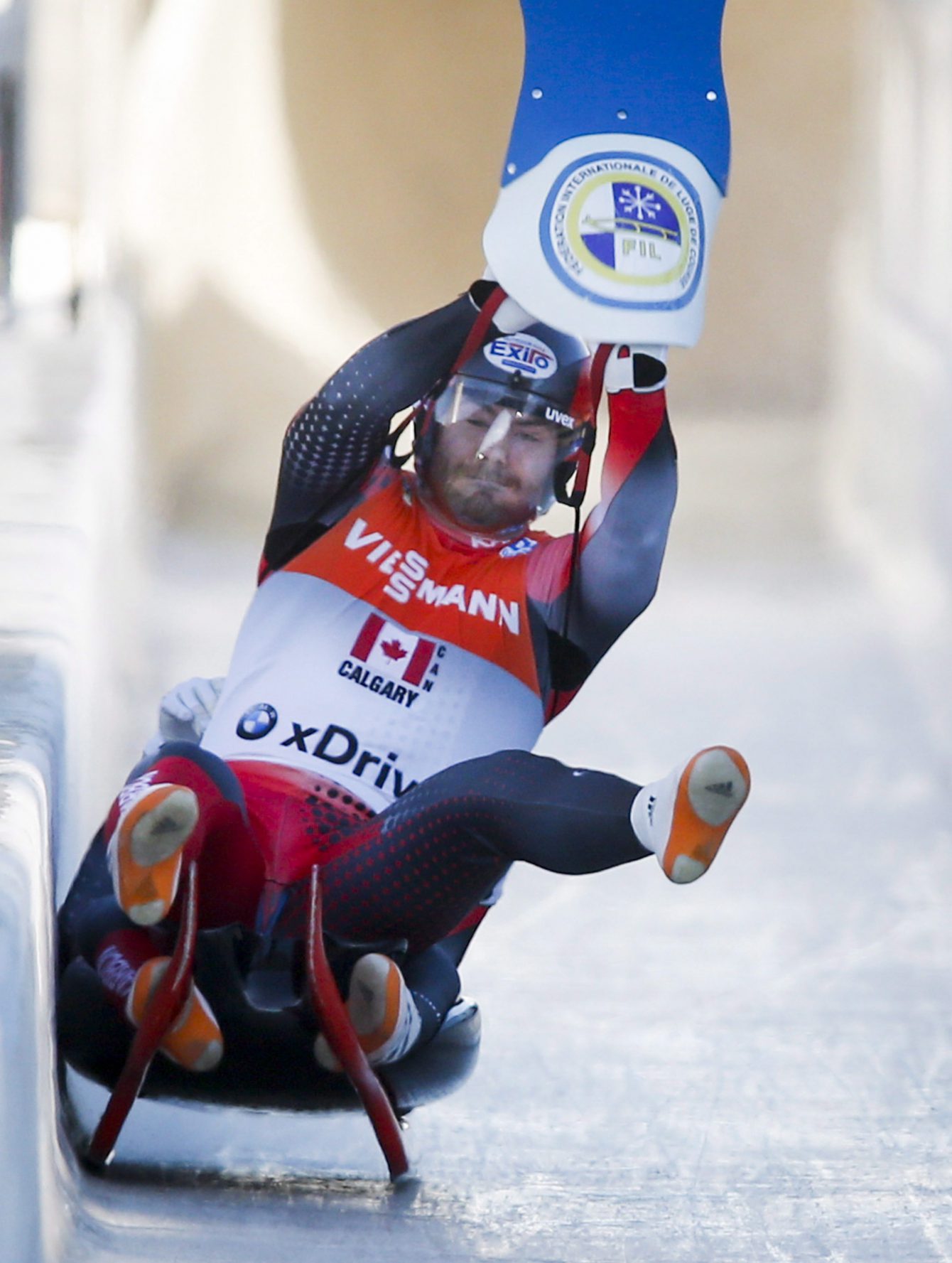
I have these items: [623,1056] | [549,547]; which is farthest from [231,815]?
[623,1056]

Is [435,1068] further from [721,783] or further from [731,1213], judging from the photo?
[721,783]

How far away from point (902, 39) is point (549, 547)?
14.1 feet

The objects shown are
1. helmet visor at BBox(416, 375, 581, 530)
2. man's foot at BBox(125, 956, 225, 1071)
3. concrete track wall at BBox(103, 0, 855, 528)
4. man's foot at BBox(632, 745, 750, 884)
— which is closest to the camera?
man's foot at BBox(632, 745, 750, 884)

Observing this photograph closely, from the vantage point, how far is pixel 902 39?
5.91 meters

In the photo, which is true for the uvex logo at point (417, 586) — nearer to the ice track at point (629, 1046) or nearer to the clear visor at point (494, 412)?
the clear visor at point (494, 412)

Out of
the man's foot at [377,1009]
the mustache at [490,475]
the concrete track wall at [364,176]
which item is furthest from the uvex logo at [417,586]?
the concrete track wall at [364,176]

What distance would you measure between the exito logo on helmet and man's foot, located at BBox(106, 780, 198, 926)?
20.1 inches

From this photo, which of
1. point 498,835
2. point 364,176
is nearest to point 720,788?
point 498,835

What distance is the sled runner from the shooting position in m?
1.91

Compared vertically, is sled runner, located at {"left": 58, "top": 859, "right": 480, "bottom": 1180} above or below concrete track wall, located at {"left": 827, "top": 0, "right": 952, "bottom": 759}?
above

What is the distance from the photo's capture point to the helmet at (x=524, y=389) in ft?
6.55

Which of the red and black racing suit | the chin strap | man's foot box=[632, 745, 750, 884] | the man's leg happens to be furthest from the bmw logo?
man's foot box=[632, 745, 750, 884]

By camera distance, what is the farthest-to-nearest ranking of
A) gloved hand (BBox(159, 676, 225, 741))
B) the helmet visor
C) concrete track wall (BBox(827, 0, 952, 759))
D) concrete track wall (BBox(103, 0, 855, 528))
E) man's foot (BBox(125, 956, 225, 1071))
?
concrete track wall (BBox(103, 0, 855, 528))
concrete track wall (BBox(827, 0, 952, 759))
gloved hand (BBox(159, 676, 225, 741))
the helmet visor
man's foot (BBox(125, 956, 225, 1071))

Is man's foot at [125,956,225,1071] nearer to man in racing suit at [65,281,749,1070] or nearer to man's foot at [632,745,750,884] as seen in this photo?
man in racing suit at [65,281,749,1070]
